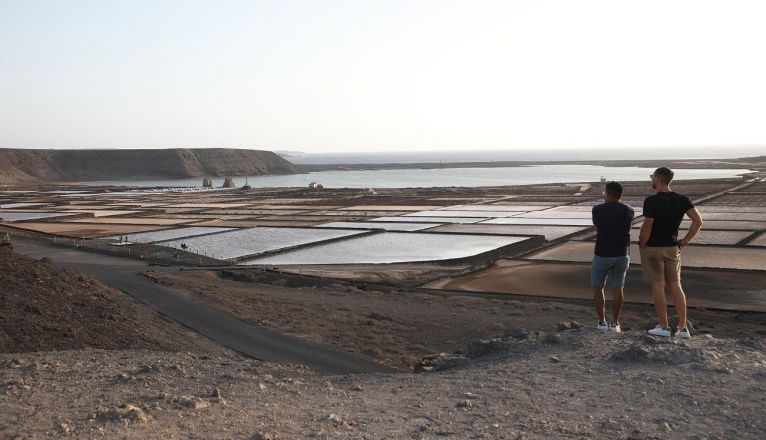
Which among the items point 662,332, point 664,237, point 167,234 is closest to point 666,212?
point 664,237

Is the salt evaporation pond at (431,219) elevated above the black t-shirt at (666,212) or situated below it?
below

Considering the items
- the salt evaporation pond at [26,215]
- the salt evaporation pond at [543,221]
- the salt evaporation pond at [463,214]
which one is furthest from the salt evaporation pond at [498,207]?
the salt evaporation pond at [26,215]

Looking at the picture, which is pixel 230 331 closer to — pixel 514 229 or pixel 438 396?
pixel 438 396

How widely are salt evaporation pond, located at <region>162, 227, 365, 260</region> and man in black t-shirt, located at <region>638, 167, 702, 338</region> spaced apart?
2625 cm

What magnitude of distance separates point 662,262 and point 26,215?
2370 inches

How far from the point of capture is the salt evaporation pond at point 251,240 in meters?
35.5

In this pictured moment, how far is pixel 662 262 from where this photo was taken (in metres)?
8.86

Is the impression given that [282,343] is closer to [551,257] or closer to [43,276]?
[43,276]

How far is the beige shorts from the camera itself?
880 cm

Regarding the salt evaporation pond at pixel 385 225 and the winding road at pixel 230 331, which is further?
the salt evaporation pond at pixel 385 225

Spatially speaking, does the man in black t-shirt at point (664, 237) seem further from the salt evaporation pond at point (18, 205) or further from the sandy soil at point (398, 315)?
the salt evaporation pond at point (18, 205)

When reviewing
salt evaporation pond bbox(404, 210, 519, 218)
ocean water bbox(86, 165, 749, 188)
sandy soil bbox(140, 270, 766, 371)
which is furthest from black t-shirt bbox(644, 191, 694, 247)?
ocean water bbox(86, 165, 749, 188)

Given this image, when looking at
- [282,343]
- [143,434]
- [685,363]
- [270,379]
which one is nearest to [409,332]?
[282,343]

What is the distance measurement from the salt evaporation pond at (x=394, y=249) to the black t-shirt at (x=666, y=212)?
22467mm
